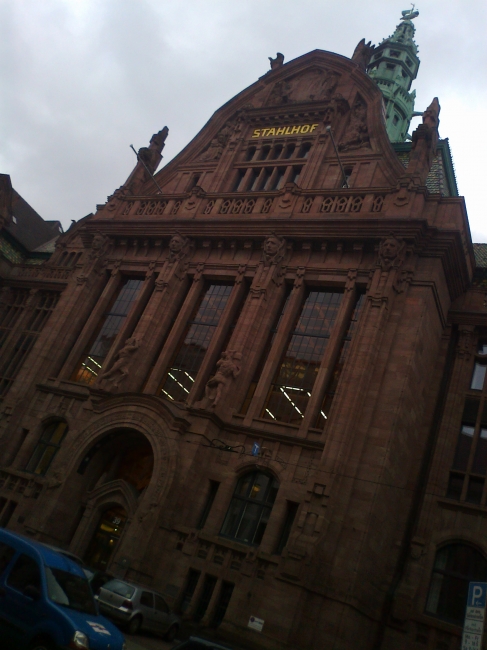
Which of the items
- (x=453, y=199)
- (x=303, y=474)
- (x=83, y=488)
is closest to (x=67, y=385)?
(x=83, y=488)

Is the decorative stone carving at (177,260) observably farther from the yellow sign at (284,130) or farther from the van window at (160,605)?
the van window at (160,605)

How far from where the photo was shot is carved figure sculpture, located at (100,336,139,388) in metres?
28.3

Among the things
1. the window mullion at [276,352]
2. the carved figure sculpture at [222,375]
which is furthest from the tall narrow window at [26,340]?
the window mullion at [276,352]

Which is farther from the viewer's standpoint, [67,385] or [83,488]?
[67,385]

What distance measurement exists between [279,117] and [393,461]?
2296cm

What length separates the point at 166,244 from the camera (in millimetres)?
33562

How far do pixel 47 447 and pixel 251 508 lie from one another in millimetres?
11953

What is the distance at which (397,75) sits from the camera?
59.1 m

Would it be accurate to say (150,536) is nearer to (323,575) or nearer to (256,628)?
(256,628)

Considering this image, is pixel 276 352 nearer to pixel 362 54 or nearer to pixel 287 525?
pixel 287 525

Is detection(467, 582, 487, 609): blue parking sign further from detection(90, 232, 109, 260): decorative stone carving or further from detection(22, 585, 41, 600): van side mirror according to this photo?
detection(90, 232, 109, 260): decorative stone carving

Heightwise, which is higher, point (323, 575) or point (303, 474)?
point (303, 474)

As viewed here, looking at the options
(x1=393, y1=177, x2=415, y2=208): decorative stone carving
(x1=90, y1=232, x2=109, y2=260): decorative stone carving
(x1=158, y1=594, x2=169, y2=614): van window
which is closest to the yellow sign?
(x1=393, y1=177, x2=415, y2=208): decorative stone carving

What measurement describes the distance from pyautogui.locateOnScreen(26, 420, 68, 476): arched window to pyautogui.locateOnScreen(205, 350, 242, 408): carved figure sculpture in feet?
29.4
